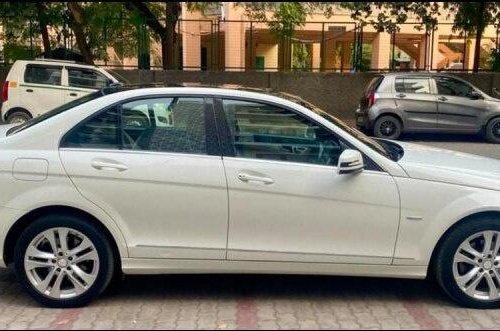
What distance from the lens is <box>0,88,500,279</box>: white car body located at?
150 inches

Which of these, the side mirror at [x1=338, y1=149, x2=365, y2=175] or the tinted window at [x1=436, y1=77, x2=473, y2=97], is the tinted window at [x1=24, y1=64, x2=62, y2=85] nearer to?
the tinted window at [x1=436, y1=77, x2=473, y2=97]

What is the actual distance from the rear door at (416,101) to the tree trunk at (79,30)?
8828mm

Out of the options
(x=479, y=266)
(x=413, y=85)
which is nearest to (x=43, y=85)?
(x=413, y=85)

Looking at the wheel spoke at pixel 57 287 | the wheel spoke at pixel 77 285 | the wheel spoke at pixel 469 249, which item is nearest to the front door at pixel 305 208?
the wheel spoke at pixel 469 249

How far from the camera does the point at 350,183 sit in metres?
3.83

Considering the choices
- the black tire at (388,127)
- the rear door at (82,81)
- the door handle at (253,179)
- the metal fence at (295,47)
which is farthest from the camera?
the metal fence at (295,47)

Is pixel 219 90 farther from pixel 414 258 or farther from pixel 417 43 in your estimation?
pixel 417 43

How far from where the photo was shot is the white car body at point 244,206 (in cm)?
382

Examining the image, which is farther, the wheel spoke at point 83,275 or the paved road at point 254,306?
the wheel spoke at point 83,275

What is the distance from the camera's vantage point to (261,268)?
391 centimetres

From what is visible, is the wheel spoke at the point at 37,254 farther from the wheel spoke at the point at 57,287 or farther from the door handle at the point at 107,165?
the door handle at the point at 107,165

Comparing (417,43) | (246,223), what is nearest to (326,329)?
(246,223)

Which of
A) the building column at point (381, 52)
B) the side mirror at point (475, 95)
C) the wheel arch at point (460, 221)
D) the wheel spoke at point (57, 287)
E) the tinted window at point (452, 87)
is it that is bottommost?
the wheel spoke at point (57, 287)

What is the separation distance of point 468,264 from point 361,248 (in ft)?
2.56
